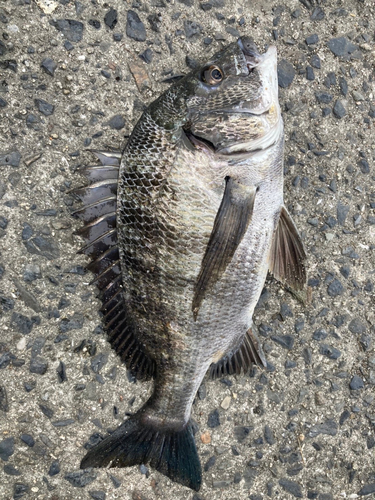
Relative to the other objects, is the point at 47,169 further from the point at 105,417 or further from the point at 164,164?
the point at 105,417

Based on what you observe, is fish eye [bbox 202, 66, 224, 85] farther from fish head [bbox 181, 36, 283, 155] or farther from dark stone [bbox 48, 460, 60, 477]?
dark stone [bbox 48, 460, 60, 477]

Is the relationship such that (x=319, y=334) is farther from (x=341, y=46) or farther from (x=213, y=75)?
(x=341, y=46)

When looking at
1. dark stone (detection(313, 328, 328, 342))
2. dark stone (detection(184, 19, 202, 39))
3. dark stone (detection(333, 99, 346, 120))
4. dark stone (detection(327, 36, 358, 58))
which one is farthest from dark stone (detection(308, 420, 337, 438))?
dark stone (detection(184, 19, 202, 39))

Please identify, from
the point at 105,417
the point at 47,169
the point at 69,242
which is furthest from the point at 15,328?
the point at 47,169

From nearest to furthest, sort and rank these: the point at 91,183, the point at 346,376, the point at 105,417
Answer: the point at 91,183 < the point at 105,417 < the point at 346,376

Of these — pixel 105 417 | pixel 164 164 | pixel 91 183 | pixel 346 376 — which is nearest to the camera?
pixel 164 164

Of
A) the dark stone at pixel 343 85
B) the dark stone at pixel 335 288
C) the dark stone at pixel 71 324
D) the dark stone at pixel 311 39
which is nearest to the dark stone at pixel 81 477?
the dark stone at pixel 71 324

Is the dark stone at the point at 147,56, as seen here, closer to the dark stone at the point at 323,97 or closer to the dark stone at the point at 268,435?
the dark stone at the point at 323,97
